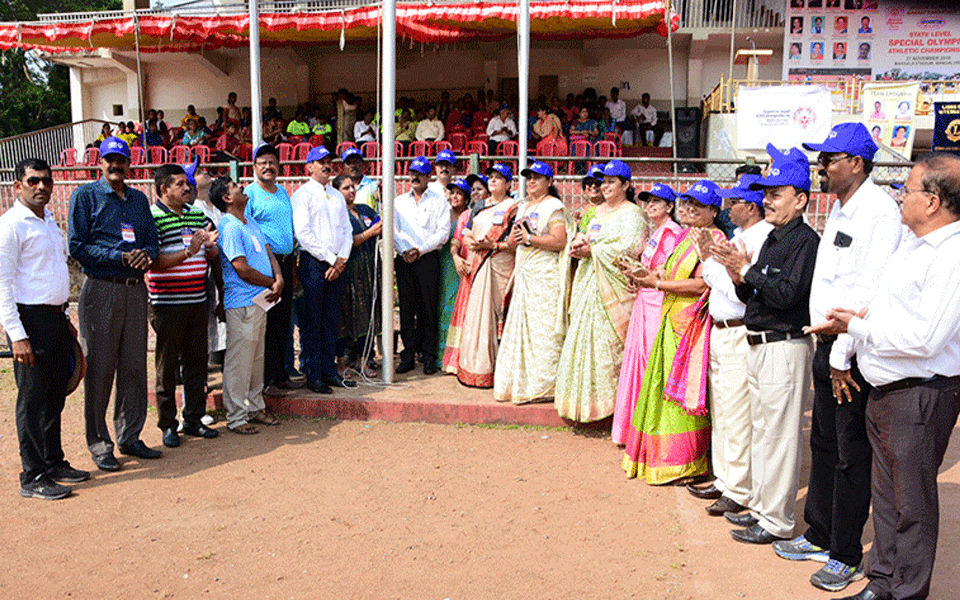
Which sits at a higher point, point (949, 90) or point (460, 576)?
point (949, 90)

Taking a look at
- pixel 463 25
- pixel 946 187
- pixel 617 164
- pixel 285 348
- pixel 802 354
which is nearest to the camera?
pixel 946 187

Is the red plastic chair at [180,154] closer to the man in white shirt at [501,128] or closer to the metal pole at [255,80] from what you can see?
the man in white shirt at [501,128]

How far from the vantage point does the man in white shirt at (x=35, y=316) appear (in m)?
4.20

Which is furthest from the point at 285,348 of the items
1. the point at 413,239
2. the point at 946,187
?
the point at 946,187

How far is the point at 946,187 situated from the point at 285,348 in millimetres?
4832

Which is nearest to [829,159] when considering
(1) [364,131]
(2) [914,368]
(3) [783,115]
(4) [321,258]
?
(2) [914,368]

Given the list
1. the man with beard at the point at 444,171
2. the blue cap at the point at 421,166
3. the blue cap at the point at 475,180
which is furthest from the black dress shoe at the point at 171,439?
the blue cap at the point at 475,180

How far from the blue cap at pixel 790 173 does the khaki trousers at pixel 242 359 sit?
12.0ft

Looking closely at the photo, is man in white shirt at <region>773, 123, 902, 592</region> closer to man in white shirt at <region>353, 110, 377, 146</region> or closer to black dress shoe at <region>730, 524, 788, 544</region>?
black dress shoe at <region>730, 524, 788, 544</region>

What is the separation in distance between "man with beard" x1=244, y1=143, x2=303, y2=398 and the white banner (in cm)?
1044

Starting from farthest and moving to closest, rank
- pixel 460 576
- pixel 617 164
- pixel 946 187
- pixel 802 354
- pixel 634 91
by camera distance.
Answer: pixel 634 91 < pixel 617 164 < pixel 802 354 < pixel 460 576 < pixel 946 187

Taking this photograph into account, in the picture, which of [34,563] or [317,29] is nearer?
[34,563]

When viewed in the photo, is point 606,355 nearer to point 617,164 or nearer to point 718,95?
point 617,164

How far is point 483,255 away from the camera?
6.30 metres
